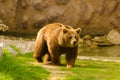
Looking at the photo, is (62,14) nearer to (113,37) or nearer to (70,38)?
(113,37)

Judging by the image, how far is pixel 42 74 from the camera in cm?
802

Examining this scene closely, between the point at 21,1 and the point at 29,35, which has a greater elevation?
the point at 21,1

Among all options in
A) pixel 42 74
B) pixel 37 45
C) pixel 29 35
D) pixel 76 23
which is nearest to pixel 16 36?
pixel 29 35

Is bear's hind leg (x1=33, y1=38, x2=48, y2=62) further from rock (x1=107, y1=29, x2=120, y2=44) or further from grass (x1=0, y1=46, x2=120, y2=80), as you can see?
rock (x1=107, y1=29, x2=120, y2=44)

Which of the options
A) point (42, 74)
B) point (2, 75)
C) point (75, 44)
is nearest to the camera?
point (2, 75)

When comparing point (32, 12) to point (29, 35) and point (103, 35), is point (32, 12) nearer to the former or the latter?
point (29, 35)

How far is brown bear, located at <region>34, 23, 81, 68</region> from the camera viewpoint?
10031 mm

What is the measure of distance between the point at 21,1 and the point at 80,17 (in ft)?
13.8

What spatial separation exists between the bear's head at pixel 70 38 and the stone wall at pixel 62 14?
16.7 m

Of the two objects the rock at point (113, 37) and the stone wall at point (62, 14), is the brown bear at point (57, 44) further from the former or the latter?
the stone wall at point (62, 14)

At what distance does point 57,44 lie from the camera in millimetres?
10367

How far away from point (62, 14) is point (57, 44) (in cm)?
1757

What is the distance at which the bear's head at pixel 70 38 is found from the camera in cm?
985

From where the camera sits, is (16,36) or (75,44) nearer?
(75,44)
